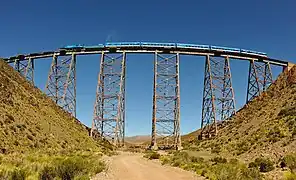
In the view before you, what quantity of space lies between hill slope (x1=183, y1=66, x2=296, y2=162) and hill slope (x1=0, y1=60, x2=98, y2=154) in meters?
13.2

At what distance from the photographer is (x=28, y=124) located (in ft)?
82.0

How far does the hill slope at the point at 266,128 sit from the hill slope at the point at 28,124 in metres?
13.2

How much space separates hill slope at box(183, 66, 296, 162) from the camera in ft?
64.1

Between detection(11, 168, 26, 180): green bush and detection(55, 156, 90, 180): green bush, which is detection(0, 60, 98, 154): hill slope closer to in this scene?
detection(55, 156, 90, 180): green bush

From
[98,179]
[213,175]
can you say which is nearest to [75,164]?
[98,179]

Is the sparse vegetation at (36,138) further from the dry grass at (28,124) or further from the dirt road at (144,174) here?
the dirt road at (144,174)

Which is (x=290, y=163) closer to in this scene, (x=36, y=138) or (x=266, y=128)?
(x=266, y=128)

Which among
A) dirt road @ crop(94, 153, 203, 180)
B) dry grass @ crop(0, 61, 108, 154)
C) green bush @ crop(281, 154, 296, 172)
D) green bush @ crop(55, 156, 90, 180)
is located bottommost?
dirt road @ crop(94, 153, 203, 180)

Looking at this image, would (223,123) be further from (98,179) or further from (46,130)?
(98,179)

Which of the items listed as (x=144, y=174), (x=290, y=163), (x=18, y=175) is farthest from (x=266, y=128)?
(x=18, y=175)

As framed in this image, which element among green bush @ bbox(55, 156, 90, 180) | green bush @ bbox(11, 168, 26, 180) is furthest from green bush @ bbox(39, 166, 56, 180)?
green bush @ bbox(11, 168, 26, 180)

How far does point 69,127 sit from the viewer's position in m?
33.4

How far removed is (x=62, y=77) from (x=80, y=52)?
4.06 m

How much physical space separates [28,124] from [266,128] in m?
18.4
